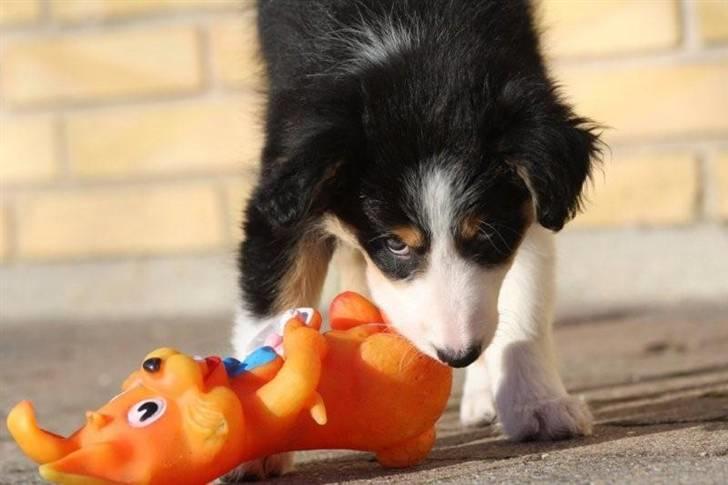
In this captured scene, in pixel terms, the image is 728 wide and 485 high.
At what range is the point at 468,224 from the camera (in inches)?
107

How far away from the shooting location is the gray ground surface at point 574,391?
2473 mm

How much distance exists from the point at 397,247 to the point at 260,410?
1.72 ft

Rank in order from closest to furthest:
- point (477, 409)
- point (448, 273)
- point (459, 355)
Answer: point (459, 355) → point (448, 273) → point (477, 409)

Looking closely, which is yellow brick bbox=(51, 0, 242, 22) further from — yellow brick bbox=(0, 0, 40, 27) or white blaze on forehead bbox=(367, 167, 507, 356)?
white blaze on forehead bbox=(367, 167, 507, 356)

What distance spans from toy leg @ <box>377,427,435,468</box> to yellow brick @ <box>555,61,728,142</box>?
2.79 m

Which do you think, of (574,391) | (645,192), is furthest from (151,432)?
(645,192)

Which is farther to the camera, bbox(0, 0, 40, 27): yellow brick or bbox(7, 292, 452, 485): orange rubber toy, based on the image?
bbox(0, 0, 40, 27): yellow brick

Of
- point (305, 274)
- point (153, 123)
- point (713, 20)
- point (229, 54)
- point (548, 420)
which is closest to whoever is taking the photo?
point (548, 420)

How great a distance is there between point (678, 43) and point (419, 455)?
119 inches

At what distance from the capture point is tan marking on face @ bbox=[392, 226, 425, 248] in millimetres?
2713

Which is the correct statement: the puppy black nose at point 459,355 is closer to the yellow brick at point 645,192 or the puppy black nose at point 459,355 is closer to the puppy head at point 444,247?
the puppy head at point 444,247

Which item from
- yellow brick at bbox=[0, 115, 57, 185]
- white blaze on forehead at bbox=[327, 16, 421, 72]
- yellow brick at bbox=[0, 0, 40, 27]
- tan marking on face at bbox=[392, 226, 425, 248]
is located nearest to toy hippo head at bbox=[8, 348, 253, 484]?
tan marking on face at bbox=[392, 226, 425, 248]

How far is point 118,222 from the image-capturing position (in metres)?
→ 5.82

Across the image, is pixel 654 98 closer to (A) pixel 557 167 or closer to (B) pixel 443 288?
(A) pixel 557 167
